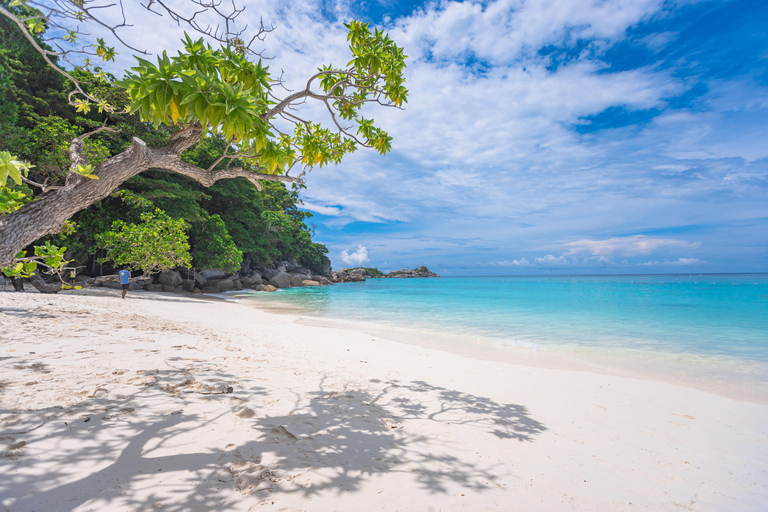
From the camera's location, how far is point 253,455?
2.34 meters

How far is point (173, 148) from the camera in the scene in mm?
2873

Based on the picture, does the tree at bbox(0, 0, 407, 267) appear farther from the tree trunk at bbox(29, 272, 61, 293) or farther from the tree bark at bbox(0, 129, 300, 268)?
the tree trunk at bbox(29, 272, 61, 293)

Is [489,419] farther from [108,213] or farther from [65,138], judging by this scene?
[108,213]

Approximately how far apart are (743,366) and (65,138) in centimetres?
2370

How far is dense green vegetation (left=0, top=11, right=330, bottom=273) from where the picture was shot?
12.8 metres

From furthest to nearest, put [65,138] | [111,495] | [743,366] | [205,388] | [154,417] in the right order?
[65,138]
[743,366]
[205,388]
[154,417]
[111,495]

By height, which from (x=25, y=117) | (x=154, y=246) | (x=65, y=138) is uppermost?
(x=25, y=117)

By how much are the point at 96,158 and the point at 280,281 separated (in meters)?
26.9

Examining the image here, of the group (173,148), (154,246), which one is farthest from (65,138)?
(173,148)

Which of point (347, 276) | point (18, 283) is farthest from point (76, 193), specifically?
point (347, 276)

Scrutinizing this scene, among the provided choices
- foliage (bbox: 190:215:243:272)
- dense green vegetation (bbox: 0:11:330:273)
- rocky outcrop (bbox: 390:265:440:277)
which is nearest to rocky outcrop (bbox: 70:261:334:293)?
dense green vegetation (bbox: 0:11:330:273)

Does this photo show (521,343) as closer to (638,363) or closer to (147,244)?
(638,363)

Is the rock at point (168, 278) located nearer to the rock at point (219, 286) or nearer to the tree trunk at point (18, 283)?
the rock at point (219, 286)

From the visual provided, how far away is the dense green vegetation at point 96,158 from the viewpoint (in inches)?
502
